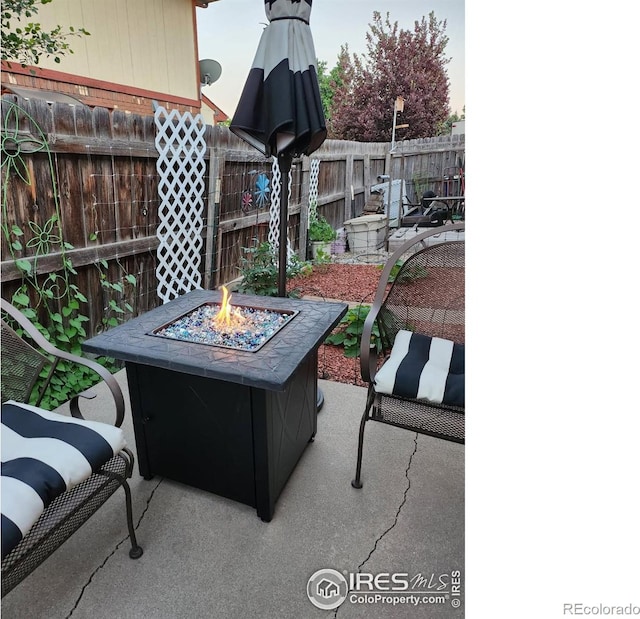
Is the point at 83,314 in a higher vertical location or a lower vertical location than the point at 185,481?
higher

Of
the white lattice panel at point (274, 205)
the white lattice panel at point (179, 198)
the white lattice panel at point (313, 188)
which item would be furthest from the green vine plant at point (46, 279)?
the white lattice panel at point (313, 188)

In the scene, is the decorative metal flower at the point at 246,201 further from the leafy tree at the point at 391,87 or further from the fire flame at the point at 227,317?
the leafy tree at the point at 391,87

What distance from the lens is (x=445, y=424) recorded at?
1.58m

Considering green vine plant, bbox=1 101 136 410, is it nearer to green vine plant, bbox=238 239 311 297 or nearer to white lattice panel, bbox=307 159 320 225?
green vine plant, bbox=238 239 311 297

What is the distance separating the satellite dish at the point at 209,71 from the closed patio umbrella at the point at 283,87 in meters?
5.32

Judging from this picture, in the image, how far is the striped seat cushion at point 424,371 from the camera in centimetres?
155

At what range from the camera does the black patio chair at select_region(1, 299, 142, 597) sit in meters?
1.01

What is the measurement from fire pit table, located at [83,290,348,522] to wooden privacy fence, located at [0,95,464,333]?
3.34ft

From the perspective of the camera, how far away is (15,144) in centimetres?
204

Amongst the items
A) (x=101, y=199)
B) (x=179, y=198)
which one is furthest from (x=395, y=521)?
(x=179, y=198)

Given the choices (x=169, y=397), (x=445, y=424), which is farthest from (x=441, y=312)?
(x=169, y=397)
